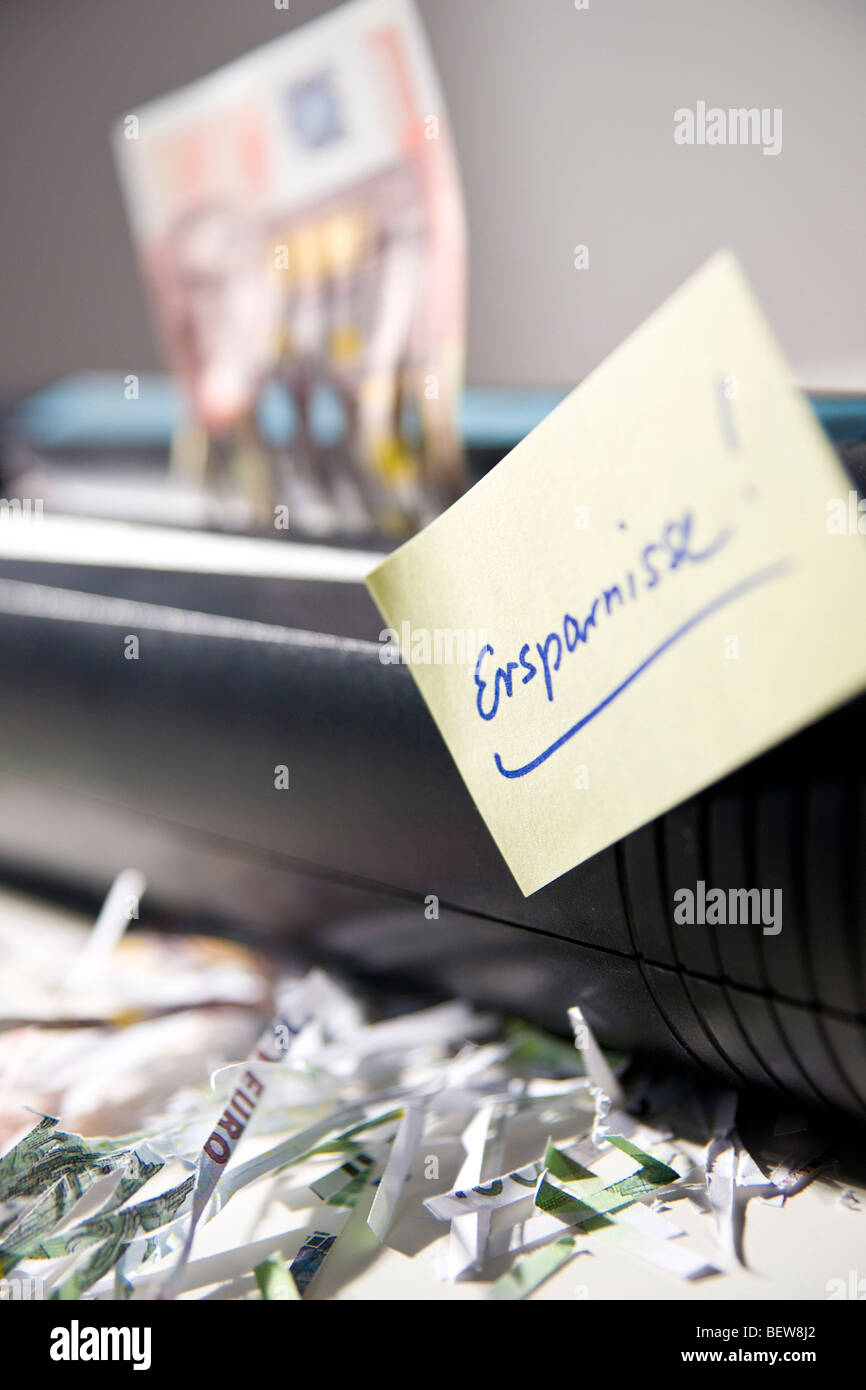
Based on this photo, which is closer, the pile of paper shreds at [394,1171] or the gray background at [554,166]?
the pile of paper shreds at [394,1171]

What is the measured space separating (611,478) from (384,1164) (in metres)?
0.20

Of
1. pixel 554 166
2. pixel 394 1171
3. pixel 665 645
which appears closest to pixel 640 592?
pixel 665 645

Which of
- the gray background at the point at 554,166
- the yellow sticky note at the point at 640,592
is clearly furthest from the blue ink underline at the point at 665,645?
the gray background at the point at 554,166

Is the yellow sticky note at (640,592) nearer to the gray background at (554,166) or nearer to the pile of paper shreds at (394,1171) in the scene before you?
the pile of paper shreds at (394,1171)

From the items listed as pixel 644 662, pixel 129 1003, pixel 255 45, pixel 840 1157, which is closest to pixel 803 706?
pixel 644 662

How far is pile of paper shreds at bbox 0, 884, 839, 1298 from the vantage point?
272 mm

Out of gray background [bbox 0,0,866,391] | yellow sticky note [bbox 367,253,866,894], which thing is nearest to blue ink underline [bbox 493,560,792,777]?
yellow sticky note [bbox 367,253,866,894]

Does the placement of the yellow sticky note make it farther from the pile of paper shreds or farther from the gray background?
the gray background

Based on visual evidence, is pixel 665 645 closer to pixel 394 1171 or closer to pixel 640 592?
pixel 640 592

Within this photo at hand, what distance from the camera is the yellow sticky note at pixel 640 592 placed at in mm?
217

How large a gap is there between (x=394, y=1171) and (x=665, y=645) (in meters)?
0.17

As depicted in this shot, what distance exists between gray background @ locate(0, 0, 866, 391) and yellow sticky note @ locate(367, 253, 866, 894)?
0.53 meters

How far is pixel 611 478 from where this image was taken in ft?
0.81

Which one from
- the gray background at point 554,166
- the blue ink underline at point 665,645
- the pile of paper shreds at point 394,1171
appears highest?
the gray background at point 554,166
